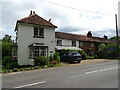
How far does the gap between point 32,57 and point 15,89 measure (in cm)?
1248

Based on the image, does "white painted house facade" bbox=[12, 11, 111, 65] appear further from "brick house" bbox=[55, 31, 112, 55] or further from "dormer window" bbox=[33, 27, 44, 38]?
"brick house" bbox=[55, 31, 112, 55]

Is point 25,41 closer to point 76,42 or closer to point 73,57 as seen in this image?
point 73,57

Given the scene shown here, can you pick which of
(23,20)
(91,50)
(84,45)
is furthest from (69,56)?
(91,50)

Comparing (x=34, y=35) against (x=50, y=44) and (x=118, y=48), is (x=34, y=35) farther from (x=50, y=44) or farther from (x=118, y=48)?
(x=118, y=48)

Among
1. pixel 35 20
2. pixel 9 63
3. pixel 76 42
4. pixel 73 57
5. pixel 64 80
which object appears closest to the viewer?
pixel 64 80

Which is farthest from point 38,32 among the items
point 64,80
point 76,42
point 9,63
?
point 76,42

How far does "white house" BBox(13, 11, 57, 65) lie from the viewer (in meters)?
18.6

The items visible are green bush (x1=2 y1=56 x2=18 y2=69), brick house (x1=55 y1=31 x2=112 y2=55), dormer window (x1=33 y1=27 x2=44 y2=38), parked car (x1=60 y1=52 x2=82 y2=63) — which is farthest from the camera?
brick house (x1=55 y1=31 x2=112 y2=55)

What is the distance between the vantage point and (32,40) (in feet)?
63.6

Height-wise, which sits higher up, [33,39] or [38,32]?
[38,32]

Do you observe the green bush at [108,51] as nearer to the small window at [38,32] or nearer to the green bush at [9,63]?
the small window at [38,32]

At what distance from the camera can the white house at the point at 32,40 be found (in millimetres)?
18594

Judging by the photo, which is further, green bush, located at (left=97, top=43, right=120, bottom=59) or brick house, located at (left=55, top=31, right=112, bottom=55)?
brick house, located at (left=55, top=31, right=112, bottom=55)

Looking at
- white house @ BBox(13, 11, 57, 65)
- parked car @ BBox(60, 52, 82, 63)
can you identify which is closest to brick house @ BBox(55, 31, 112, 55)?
parked car @ BBox(60, 52, 82, 63)
